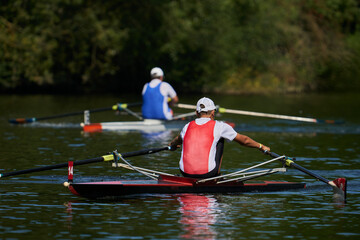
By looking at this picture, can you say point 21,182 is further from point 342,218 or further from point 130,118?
point 130,118

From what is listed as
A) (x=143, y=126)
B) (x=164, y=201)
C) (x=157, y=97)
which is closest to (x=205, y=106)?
(x=164, y=201)

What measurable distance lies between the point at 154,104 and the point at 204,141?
11.2m

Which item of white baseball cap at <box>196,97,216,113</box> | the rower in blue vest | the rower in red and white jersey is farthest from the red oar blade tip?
the rower in blue vest

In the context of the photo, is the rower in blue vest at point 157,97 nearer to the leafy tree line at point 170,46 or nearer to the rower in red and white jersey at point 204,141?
the rower in red and white jersey at point 204,141

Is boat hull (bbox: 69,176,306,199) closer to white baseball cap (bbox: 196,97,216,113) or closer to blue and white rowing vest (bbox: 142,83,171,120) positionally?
white baseball cap (bbox: 196,97,216,113)

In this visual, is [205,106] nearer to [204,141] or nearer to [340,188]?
[204,141]

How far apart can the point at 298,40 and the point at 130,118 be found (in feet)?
78.1

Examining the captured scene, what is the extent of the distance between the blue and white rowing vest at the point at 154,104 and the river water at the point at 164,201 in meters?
0.59

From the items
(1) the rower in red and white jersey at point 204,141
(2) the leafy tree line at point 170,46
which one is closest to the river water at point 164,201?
(1) the rower in red and white jersey at point 204,141

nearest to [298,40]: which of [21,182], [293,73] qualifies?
[293,73]

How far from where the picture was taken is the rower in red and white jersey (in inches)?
494

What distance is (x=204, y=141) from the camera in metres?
12.6

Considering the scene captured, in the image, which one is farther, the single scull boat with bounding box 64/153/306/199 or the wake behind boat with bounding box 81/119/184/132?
the wake behind boat with bounding box 81/119/184/132

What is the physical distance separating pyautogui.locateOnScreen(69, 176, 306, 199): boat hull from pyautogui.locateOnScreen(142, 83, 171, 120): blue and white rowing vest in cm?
1030
